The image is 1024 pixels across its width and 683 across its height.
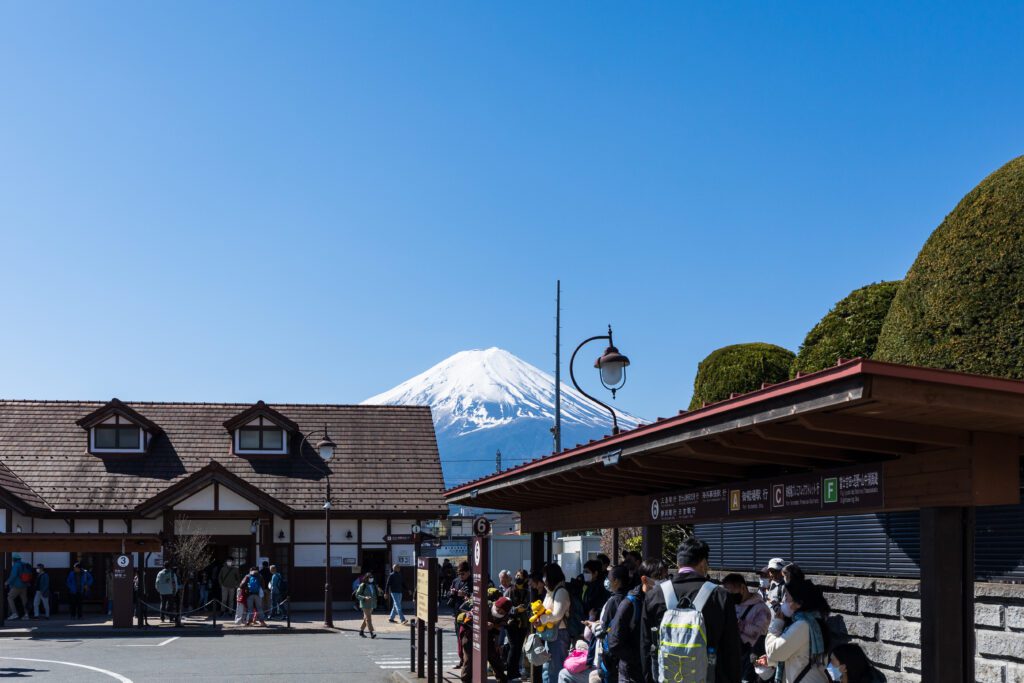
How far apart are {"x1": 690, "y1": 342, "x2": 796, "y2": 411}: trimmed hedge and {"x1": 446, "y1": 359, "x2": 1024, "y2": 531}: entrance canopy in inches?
416

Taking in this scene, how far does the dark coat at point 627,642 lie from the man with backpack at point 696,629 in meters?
1.33

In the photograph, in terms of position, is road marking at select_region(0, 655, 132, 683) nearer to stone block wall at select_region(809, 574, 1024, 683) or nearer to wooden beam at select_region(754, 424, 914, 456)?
stone block wall at select_region(809, 574, 1024, 683)

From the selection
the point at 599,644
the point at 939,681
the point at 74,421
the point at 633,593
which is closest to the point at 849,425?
the point at 939,681

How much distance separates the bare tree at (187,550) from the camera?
3400 centimetres

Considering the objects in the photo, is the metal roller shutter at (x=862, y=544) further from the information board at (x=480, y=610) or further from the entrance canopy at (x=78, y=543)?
the entrance canopy at (x=78, y=543)

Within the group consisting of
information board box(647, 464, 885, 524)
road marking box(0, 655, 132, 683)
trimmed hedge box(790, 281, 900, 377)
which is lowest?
road marking box(0, 655, 132, 683)

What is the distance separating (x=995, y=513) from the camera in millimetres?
10336

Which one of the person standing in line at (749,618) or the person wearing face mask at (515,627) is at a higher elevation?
the person standing in line at (749,618)

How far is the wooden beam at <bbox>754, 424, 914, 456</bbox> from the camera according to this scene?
25.7 ft

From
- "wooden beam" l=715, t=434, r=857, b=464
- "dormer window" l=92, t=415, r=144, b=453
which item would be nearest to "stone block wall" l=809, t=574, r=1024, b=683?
"wooden beam" l=715, t=434, r=857, b=464

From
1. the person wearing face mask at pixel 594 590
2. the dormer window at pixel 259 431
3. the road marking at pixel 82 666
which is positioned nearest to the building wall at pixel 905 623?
the person wearing face mask at pixel 594 590

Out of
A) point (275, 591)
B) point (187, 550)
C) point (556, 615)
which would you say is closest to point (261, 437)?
point (187, 550)

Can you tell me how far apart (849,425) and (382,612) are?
31205mm

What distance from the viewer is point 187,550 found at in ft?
112
